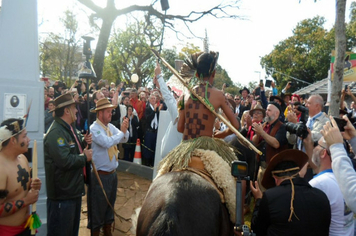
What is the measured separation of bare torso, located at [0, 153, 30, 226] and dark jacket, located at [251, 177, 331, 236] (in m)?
2.32

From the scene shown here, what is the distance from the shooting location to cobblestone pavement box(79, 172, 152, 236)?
5.45 m

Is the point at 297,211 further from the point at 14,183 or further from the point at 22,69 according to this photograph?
the point at 22,69

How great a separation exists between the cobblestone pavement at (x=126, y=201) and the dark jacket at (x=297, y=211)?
93.8 inches

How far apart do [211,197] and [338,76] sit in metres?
5.84

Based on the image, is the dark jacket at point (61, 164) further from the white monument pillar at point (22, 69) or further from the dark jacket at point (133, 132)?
the dark jacket at point (133, 132)

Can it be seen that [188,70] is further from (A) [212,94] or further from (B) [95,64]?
(B) [95,64]

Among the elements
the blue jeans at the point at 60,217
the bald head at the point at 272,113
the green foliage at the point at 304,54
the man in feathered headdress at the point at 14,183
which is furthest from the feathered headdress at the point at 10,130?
the green foliage at the point at 304,54

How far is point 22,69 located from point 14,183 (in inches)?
62.4

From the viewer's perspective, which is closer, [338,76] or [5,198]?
[5,198]

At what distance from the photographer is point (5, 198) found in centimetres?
288

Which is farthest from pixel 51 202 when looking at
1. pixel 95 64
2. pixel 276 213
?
pixel 95 64

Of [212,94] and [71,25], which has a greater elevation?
[71,25]

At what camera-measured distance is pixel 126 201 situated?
661 cm

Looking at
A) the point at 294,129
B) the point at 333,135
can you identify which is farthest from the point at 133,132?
the point at 333,135
